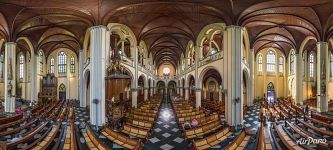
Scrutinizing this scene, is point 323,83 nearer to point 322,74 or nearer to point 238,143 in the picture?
point 322,74

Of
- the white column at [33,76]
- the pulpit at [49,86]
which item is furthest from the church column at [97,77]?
the pulpit at [49,86]

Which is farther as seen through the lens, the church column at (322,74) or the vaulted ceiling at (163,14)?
the church column at (322,74)

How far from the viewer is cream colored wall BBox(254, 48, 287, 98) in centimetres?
2822

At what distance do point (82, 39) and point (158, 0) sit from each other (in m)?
10.4

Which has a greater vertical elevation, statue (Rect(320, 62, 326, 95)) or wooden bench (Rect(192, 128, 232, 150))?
statue (Rect(320, 62, 326, 95))

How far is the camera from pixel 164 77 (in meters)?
45.3

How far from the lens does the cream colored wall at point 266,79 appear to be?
2822 centimetres

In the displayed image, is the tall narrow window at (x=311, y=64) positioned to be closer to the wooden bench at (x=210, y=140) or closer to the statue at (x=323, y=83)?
the statue at (x=323, y=83)

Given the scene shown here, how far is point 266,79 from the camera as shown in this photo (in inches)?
1128

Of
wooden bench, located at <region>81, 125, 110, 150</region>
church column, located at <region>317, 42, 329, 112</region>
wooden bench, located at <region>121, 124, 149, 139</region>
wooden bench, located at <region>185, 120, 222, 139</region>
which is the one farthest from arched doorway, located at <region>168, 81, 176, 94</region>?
wooden bench, located at <region>81, 125, 110, 150</region>

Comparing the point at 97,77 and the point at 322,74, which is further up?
the point at 322,74

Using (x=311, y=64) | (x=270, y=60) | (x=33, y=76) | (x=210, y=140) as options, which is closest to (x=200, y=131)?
(x=210, y=140)

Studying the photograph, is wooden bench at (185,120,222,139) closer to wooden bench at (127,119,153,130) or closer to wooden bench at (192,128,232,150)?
wooden bench at (192,128,232,150)

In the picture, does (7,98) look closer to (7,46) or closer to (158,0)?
(7,46)
